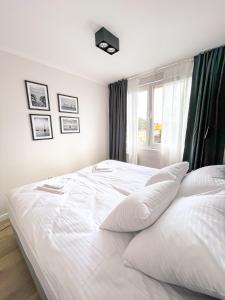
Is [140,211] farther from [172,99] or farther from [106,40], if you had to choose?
[172,99]

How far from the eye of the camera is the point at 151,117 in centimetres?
286

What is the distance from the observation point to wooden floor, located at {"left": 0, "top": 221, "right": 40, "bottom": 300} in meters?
1.11

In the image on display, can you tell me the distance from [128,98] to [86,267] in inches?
119

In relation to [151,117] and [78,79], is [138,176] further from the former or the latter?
[78,79]

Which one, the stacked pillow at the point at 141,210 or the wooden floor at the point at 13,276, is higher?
the stacked pillow at the point at 141,210

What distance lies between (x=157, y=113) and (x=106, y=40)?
1644 mm

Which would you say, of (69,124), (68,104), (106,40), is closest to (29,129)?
(69,124)

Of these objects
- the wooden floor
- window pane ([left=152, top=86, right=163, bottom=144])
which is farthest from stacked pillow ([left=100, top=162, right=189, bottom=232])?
window pane ([left=152, top=86, right=163, bottom=144])

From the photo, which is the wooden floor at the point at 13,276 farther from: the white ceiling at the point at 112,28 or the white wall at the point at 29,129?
the white ceiling at the point at 112,28

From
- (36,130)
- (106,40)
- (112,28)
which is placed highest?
(112,28)

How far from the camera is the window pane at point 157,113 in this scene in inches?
107

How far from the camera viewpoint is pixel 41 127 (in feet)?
7.61

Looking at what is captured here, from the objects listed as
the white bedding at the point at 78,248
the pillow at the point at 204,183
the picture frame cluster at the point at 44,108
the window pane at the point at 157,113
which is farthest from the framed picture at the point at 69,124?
the pillow at the point at 204,183

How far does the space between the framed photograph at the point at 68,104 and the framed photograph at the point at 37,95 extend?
0.24m
